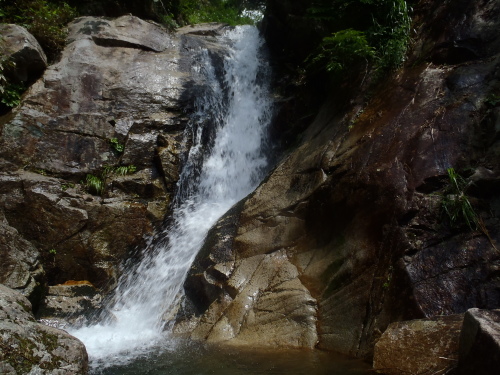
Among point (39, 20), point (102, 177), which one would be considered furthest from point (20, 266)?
point (39, 20)

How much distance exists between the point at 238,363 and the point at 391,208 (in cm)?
264

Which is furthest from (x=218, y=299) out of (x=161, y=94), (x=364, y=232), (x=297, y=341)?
(x=161, y=94)

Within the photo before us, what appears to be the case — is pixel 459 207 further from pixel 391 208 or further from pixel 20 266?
pixel 20 266

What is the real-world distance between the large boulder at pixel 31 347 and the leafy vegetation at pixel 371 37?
6340 mm

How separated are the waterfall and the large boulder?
56.3 inches

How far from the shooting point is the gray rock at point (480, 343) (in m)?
2.56

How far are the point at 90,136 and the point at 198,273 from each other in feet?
15.1

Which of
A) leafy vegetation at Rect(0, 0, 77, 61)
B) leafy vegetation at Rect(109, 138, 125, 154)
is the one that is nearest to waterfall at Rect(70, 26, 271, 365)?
leafy vegetation at Rect(109, 138, 125, 154)

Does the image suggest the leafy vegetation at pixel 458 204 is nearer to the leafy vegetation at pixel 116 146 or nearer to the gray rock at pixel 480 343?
the gray rock at pixel 480 343

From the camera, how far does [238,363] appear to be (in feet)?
14.2

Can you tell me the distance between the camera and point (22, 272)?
6254 millimetres

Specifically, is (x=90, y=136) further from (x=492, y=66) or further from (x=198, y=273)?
(x=492, y=66)

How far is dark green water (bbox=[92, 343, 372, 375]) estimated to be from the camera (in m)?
3.97

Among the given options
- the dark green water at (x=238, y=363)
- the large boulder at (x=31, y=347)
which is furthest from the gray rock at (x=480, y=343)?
the large boulder at (x=31, y=347)
